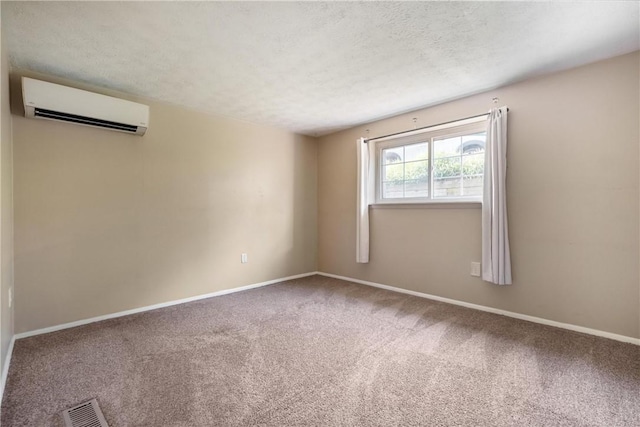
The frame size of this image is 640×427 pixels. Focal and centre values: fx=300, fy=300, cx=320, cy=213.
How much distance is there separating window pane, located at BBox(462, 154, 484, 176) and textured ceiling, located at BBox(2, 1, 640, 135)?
26.8 inches

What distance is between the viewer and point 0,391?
1589 mm

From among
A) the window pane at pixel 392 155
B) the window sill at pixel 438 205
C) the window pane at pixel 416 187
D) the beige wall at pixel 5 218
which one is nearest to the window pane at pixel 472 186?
the window sill at pixel 438 205

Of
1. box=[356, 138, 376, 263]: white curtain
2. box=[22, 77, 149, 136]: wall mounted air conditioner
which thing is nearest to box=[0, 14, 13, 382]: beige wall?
box=[22, 77, 149, 136]: wall mounted air conditioner

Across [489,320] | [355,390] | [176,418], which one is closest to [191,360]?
[176,418]

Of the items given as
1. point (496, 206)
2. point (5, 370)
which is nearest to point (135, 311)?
point (5, 370)

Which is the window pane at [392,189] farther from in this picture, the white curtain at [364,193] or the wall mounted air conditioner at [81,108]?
the wall mounted air conditioner at [81,108]

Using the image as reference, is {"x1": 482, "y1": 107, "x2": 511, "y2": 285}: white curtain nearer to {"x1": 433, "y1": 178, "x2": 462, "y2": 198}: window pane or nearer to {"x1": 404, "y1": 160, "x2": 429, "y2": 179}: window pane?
{"x1": 433, "y1": 178, "x2": 462, "y2": 198}: window pane

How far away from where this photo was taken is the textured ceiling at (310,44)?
175cm

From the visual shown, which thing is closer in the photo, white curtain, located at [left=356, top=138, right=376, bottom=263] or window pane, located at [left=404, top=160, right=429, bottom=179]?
window pane, located at [left=404, top=160, right=429, bottom=179]

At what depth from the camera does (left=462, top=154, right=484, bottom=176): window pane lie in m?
3.09

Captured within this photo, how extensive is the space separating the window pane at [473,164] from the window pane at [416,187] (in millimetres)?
436

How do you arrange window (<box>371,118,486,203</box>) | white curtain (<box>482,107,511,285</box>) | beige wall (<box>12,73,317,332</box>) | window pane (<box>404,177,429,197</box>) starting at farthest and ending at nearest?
window pane (<box>404,177,429,197</box>)
window (<box>371,118,486,203</box>)
white curtain (<box>482,107,511,285</box>)
beige wall (<box>12,73,317,332</box>)

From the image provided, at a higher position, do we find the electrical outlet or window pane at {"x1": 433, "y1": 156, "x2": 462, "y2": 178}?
window pane at {"x1": 433, "y1": 156, "x2": 462, "y2": 178}

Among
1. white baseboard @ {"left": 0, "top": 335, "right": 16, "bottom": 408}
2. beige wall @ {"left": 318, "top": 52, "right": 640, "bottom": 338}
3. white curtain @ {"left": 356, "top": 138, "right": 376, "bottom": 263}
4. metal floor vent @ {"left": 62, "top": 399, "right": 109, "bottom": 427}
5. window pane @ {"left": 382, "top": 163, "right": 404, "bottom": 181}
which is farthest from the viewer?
white curtain @ {"left": 356, "top": 138, "right": 376, "bottom": 263}
